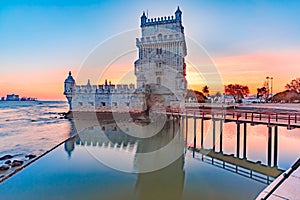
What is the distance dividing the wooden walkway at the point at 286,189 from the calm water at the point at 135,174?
134 inches

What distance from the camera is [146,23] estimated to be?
35938 millimetres

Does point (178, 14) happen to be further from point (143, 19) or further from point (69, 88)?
point (69, 88)

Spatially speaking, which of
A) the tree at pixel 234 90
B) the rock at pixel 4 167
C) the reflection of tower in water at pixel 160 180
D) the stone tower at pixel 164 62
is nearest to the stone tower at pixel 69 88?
the stone tower at pixel 164 62

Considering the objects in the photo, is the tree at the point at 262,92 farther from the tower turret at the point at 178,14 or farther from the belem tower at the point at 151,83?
the tower turret at the point at 178,14

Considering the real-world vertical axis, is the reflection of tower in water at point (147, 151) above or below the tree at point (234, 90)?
below

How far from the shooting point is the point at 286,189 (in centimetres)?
427

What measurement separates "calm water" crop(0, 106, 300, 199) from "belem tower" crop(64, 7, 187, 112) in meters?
15.3

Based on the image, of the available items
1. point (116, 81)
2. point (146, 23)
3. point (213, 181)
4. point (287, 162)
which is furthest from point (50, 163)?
point (146, 23)

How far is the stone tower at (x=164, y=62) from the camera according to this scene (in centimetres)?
3183

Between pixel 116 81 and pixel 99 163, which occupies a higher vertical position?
pixel 116 81

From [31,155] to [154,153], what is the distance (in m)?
7.08

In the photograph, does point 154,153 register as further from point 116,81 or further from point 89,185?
point 116,81

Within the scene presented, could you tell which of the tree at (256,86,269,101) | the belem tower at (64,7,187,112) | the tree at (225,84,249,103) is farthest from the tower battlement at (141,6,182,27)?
the tree at (256,86,269,101)

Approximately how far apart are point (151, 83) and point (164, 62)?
3428mm
